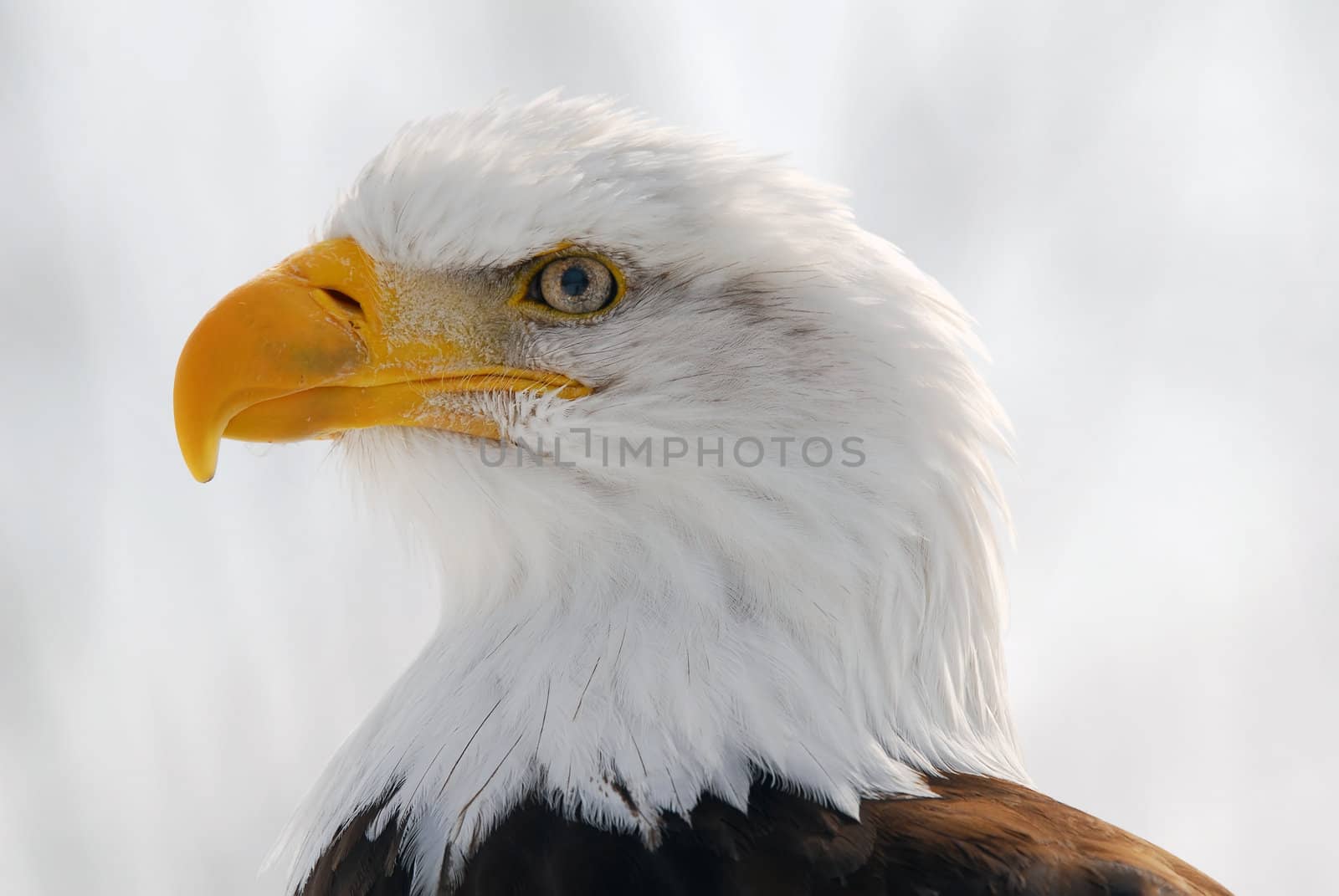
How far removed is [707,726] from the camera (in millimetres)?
962

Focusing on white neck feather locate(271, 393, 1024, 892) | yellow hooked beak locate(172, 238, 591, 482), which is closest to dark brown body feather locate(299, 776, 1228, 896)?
white neck feather locate(271, 393, 1024, 892)

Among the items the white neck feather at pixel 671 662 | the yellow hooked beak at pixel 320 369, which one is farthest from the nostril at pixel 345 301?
the white neck feather at pixel 671 662

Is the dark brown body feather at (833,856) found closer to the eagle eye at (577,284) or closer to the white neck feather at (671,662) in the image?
the white neck feather at (671,662)

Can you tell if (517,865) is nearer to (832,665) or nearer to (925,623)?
(832,665)

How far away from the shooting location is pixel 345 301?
3.54 feet

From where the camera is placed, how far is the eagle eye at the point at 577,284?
105cm

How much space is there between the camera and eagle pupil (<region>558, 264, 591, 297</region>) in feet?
3.44

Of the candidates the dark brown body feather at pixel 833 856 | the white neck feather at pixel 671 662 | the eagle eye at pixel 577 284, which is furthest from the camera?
the eagle eye at pixel 577 284

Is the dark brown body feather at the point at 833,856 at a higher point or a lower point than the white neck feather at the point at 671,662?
lower

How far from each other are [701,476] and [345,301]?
0.34 m

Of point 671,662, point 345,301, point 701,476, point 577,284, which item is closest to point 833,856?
point 671,662

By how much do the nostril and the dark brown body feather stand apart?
44 centimetres

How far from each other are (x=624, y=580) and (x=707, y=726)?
16 cm

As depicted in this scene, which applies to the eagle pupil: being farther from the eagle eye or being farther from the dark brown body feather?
the dark brown body feather
